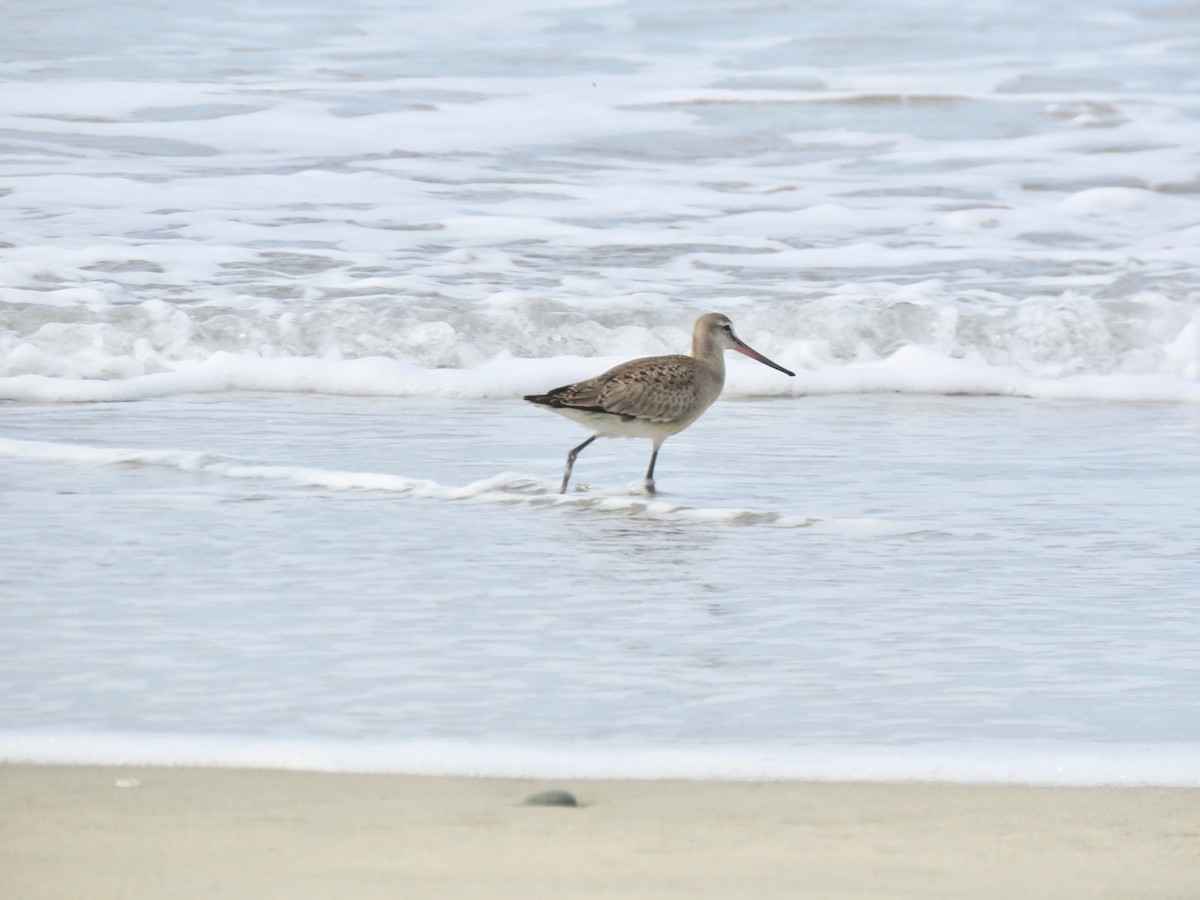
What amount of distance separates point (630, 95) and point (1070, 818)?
1651 cm

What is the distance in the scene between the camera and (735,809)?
3234mm

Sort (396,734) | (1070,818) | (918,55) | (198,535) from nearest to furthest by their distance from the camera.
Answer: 1. (1070,818)
2. (396,734)
3. (198,535)
4. (918,55)

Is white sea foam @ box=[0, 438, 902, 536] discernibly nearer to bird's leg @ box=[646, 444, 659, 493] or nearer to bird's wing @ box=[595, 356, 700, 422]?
bird's leg @ box=[646, 444, 659, 493]

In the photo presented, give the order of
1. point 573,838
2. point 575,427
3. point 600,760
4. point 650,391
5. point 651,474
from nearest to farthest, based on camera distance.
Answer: point 573,838, point 600,760, point 651,474, point 650,391, point 575,427

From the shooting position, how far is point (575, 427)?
27.1 ft

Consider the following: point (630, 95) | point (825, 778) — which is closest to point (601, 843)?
point (825, 778)

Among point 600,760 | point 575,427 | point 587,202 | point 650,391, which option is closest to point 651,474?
point 650,391

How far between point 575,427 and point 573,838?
17.4ft

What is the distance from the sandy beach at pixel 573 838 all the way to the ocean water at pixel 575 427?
129 millimetres

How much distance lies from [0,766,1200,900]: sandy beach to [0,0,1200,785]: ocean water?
129mm

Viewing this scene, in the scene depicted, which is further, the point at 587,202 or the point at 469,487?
the point at 587,202

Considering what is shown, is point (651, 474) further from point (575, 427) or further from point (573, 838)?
point (573, 838)

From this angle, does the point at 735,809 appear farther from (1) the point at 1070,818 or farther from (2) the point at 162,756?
(2) the point at 162,756

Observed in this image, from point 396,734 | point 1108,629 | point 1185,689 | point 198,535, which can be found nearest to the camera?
point 396,734
